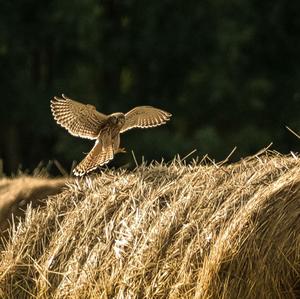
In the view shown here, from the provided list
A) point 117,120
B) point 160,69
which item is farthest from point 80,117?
point 160,69

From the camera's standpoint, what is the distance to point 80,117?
30.7ft

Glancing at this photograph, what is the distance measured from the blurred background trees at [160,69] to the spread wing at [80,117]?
12.8 m

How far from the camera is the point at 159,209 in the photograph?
296 inches

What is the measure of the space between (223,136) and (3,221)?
15.1 meters

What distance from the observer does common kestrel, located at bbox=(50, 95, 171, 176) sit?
910 cm

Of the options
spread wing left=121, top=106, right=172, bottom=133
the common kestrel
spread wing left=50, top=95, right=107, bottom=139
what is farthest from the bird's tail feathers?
spread wing left=121, top=106, right=172, bottom=133

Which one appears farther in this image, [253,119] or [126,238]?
[253,119]

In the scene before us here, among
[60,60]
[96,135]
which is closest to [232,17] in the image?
[60,60]

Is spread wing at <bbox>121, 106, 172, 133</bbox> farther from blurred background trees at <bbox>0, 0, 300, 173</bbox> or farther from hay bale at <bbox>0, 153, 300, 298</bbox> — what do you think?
blurred background trees at <bbox>0, 0, 300, 173</bbox>

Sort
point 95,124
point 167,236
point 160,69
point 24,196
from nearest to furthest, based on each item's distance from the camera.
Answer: point 167,236 < point 24,196 < point 95,124 < point 160,69

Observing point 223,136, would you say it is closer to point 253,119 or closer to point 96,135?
point 253,119

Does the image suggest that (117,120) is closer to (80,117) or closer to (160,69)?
(80,117)

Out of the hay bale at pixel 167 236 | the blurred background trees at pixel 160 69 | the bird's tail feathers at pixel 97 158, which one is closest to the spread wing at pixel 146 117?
the bird's tail feathers at pixel 97 158

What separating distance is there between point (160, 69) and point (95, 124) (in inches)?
608
